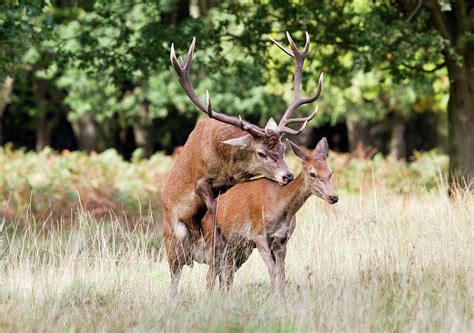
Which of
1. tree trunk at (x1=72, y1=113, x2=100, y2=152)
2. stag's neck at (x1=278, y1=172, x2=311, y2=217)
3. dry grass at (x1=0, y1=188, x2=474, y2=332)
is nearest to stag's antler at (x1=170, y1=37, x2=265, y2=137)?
stag's neck at (x1=278, y1=172, x2=311, y2=217)

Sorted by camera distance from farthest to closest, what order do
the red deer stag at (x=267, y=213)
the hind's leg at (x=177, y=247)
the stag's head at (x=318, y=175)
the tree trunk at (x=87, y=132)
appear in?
the tree trunk at (x=87, y=132) → the hind's leg at (x=177, y=247) → the red deer stag at (x=267, y=213) → the stag's head at (x=318, y=175)

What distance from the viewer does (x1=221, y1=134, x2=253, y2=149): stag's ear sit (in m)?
8.46

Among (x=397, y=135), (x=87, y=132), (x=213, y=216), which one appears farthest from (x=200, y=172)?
(x=397, y=135)

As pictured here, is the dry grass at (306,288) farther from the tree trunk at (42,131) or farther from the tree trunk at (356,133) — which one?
the tree trunk at (42,131)

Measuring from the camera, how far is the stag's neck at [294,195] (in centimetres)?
813

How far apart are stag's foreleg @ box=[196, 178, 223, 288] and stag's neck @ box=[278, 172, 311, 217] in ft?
2.26

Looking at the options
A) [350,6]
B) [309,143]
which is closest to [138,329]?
Answer: [350,6]

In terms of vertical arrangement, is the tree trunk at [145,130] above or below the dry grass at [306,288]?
above

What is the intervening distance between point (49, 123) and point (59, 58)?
67.6 feet

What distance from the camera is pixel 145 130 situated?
106 feet

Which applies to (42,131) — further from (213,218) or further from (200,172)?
(213,218)

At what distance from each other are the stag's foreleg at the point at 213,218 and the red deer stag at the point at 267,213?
0.04 meters

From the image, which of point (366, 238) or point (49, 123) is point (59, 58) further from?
point (49, 123)

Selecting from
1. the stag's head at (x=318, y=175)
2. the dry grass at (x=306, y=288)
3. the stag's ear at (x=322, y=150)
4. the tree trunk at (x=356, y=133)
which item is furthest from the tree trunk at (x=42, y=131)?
the stag's head at (x=318, y=175)
